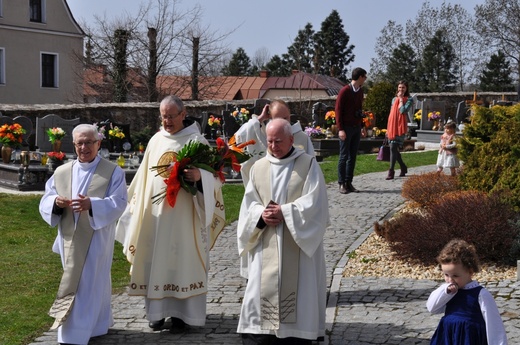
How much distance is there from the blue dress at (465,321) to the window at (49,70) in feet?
141

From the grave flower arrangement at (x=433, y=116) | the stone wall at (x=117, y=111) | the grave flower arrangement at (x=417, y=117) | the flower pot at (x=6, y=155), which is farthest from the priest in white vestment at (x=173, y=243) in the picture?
the grave flower arrangement at (x=417, y=117)

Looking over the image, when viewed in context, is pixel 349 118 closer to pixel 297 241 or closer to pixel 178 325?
pixel 178 325

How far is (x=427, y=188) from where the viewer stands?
1250cm

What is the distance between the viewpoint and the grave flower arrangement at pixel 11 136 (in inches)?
719

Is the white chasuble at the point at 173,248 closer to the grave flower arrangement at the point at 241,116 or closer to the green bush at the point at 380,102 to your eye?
the grave flower arrangement at the point at 241,116

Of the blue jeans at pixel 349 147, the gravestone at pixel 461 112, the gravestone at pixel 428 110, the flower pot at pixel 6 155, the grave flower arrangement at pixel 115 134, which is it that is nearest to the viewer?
the blue jeans at pixel 349 147

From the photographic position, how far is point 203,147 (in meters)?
7.04

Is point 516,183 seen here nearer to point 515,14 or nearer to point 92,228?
point 92,228

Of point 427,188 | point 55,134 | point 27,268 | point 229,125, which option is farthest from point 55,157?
point 427,188

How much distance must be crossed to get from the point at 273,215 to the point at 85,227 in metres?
1.58

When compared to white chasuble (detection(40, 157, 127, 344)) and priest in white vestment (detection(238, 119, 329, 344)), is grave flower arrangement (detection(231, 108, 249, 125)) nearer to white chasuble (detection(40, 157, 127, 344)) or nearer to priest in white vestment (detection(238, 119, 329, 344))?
white chasuble (detection(40, 157, 127, 344))

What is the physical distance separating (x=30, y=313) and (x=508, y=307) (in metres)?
4.33

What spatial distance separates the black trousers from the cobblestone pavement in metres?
0.32

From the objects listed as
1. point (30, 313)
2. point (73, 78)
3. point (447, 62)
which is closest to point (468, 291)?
Answer: point (30, 313)
